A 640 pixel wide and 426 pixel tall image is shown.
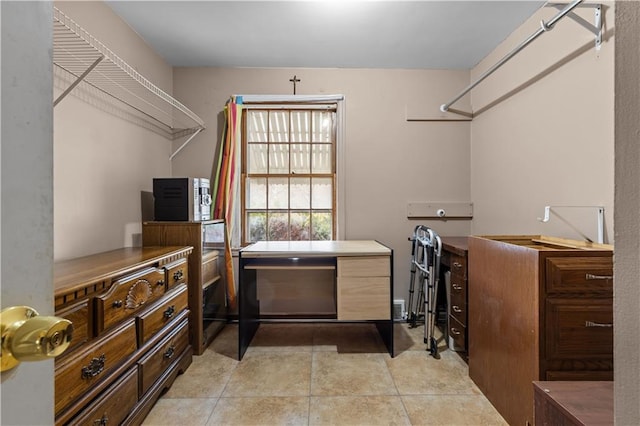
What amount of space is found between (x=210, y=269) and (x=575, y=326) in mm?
2412

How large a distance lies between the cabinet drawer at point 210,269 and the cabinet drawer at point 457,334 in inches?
76.9

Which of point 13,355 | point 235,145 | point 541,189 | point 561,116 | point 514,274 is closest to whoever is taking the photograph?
point 13,355

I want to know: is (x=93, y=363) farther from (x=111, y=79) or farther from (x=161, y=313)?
(x=111, y=79)

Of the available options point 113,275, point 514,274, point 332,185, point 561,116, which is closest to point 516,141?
point 561,116

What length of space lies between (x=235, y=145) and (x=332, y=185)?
1.04 m

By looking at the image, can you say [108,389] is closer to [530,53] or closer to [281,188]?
[281,188]

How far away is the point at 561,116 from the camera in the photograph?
6.56 ft

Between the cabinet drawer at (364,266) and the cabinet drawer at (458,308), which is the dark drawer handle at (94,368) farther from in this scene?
the cabinet drawer at (458,308)

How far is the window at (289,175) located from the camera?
10.5 ft

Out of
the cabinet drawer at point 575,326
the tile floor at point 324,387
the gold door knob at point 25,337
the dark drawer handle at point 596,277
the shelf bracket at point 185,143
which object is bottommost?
the tile floor at point 324,387

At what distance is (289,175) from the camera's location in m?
3.22

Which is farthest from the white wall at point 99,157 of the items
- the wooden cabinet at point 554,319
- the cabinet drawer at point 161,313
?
the wooden cabinet at point 554,319

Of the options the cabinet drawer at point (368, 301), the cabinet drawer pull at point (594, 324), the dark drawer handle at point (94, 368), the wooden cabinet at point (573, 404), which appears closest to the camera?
the wooden cabinet at point (573, 404)

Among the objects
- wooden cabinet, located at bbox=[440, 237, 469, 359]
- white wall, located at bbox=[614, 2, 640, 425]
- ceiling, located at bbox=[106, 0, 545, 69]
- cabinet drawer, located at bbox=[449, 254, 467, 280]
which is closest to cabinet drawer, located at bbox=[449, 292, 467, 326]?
wooden cabinet, located at bbox=[440, 237, 469, 359]
